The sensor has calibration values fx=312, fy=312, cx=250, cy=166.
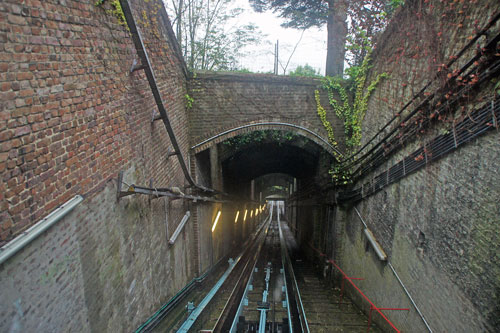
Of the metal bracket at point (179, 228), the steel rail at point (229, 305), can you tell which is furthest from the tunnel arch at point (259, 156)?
the steel rail at point (229, 305)

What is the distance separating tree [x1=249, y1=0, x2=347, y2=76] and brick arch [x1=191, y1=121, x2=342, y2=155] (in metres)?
4.35

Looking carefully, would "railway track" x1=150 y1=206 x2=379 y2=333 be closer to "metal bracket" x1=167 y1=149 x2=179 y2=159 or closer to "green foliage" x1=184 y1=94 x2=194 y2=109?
"metal bracket" x1=167 y1=149 x2=179 y2=159

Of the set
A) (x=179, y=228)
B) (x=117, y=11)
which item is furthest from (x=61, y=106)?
(x=179, y=228)

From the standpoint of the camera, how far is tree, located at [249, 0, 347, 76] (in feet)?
39.3

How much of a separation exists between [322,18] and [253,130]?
6.58m

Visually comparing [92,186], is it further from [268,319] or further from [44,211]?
[268,319]

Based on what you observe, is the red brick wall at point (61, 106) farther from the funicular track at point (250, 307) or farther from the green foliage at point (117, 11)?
the funicular track at point (250, 307)

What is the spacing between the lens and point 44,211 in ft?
9.82

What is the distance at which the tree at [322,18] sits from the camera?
471 inches

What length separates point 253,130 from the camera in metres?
9.20

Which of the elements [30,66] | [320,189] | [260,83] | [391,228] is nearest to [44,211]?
[30,66]

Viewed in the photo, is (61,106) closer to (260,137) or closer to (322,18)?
(260,137)

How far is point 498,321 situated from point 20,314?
501 cm

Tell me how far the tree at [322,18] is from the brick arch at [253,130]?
435 centimetres
